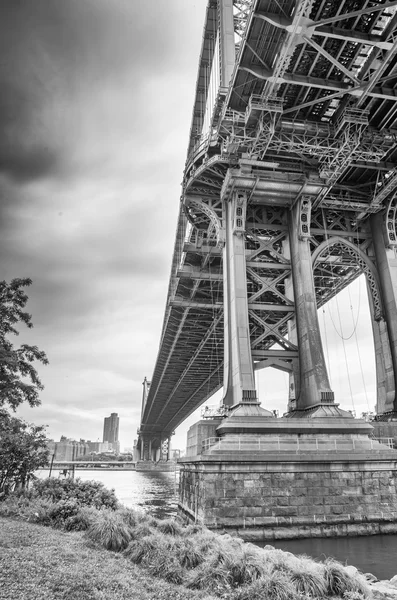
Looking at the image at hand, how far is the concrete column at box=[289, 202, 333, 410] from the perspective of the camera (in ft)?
70.6

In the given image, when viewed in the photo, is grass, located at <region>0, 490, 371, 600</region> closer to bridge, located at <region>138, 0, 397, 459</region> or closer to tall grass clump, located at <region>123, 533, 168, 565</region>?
tall grass clump, located at <region>123, 533, 168, 565</region>

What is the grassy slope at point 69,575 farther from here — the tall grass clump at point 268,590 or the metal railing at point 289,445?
the metal railing at point 289,445

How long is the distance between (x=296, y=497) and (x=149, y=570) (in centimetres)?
996

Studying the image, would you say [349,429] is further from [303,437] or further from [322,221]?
[322,221]

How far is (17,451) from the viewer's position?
1403cm

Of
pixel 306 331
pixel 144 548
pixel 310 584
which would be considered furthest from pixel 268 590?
pixel 306 331

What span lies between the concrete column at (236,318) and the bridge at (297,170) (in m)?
0.07

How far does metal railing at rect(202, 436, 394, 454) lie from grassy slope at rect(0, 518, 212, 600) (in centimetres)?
906

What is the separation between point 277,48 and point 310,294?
12587 mm

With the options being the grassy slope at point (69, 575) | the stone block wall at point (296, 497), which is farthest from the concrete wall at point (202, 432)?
the grassy slope at point (69, 575)

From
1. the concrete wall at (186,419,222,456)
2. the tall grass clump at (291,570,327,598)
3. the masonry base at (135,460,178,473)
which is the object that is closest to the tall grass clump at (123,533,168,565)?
the tall grass clump at (291,570,327,598)

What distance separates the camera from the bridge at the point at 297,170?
19625 mm

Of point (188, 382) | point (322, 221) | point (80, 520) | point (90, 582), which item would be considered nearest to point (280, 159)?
point (322, 221)

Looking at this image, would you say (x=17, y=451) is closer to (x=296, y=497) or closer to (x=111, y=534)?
(x=111, y=534)
